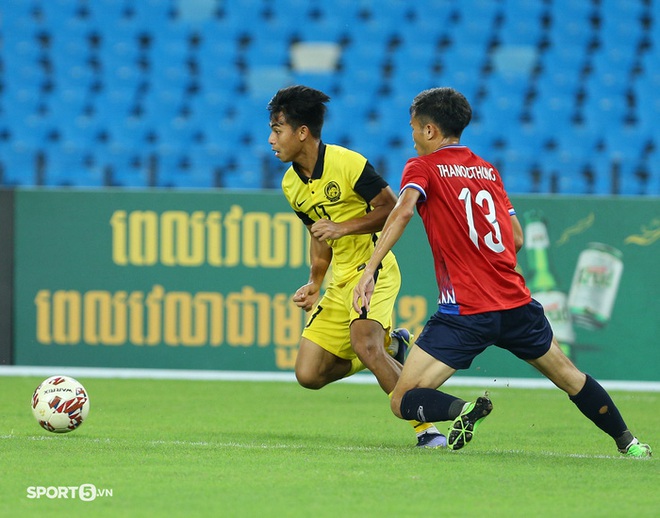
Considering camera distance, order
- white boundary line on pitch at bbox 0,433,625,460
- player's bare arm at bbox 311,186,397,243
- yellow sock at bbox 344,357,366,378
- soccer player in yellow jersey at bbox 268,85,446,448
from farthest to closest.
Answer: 1. yellow sock at bbox 344,357,366,378
2. soccer player in yellow jersey at bbox 268,85,446,448
3. player's bare arm at bbox 311,186,397,243
4. white boundary line on pitch at bbox 0,433,625,460

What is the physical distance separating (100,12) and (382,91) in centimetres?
423

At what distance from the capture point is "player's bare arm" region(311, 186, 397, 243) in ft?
21.0

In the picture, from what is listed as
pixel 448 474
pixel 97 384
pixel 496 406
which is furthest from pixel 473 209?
pixel 97 384

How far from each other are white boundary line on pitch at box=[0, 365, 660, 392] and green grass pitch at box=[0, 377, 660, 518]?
1.88 m

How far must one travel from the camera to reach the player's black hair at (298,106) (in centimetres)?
671

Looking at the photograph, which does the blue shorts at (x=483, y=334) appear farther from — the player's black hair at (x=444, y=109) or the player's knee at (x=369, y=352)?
the player's black hair at (x=444, y=109)

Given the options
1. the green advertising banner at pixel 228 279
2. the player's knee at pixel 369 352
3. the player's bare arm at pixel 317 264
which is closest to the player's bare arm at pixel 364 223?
the player's bare arm at pixel 317 264

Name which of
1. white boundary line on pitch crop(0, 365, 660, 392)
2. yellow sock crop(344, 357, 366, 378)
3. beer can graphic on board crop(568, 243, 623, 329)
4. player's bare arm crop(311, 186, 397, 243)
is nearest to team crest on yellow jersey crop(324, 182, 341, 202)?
player's bare arm crop(311, 186, 397, 243)

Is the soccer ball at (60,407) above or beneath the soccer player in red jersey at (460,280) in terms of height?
beneath

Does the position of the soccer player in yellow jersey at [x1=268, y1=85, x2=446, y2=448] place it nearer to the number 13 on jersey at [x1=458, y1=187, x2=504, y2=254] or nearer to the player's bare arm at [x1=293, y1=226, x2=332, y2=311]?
the player's bare arm at [x1=293, y1=226, x2=332, y2=311]

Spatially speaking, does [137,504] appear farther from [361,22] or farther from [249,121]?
[361,22]

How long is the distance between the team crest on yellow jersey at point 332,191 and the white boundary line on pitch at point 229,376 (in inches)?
176

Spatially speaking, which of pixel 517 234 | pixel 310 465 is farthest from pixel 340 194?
pixel 310 465

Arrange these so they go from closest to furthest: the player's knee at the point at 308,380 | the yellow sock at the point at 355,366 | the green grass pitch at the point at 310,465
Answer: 1. the green grass pitch at the point at 310,465
2. the player's knee at the point at 308,380
3. the yellow sock at the point at 355,366
